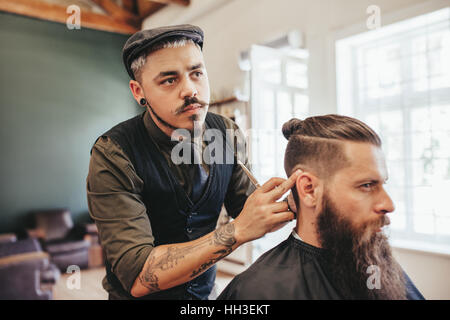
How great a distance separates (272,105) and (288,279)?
2.75 meters

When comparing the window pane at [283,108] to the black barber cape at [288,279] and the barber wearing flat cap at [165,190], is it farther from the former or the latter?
the black barber cape at [288,279]

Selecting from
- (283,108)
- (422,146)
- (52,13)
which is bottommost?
(422,146)

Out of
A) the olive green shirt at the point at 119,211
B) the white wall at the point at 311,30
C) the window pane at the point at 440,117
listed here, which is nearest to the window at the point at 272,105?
the white wall at the point at 311,30

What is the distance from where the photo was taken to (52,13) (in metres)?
5.46

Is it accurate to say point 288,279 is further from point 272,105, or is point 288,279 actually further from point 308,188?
point 272,105

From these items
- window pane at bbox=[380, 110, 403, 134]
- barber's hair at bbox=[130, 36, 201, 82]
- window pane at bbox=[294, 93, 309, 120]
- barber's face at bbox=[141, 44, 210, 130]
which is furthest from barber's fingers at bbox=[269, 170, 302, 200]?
window pane at bbox=[294, 93, 309, 120]

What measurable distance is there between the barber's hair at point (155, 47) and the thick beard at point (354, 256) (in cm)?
76

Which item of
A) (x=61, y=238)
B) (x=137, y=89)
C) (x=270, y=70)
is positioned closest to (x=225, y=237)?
(x=137, y=89)

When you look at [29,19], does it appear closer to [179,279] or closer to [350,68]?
[350,68]

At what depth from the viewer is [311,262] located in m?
1.26

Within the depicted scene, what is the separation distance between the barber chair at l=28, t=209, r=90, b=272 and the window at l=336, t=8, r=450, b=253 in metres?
4.32

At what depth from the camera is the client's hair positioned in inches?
46.8

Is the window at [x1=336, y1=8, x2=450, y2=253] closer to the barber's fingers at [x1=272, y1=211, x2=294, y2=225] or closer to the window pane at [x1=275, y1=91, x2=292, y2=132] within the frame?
the window pane at [x1=275, y1=91, x2=292, y2=132]

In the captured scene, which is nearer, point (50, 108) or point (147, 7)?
point (50, 108)
